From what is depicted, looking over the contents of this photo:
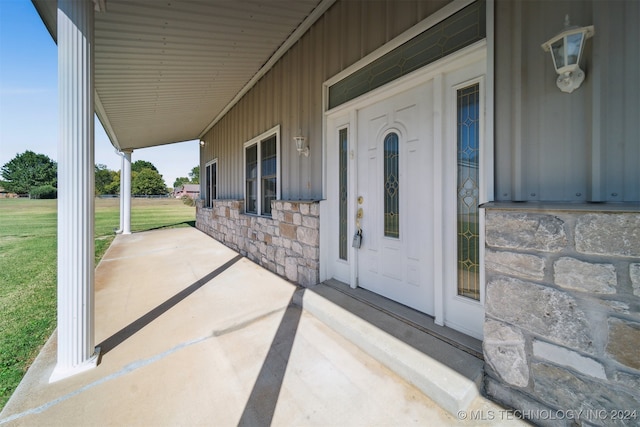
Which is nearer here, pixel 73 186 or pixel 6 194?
pixel 73 186

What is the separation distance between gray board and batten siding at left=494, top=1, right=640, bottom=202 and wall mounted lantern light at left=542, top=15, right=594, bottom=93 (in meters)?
0.05

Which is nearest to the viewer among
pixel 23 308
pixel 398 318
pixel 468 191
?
pixel 468 191

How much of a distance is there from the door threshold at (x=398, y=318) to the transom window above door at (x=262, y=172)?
80.6 inches

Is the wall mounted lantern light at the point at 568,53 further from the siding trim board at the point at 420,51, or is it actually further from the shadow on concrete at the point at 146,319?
the shadow on concrete at the point at 146,319

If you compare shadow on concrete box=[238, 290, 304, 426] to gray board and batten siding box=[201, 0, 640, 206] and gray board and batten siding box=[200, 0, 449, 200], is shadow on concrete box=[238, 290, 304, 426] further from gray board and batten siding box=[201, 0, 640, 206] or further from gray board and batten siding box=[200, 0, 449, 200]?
gray board and batten siding box=[201, 0, 640, 206]

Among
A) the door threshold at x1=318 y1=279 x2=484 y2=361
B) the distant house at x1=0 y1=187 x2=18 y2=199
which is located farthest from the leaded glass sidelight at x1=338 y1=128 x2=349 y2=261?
the distant house at x1=0 y1=187 x2=18 y2=199

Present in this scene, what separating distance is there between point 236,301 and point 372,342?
173 centimetres

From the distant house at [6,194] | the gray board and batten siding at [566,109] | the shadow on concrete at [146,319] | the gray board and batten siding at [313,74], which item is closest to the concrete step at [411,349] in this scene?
the gray board and batten siding at [566,109]

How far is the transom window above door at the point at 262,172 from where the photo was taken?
4.45 m

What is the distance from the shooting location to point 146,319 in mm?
2602

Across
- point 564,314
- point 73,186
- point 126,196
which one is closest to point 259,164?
point 73,186

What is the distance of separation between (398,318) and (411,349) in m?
0.42

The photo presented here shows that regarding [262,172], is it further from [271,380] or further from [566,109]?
[566,109]

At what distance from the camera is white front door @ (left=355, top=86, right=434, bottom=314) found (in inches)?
88.3
